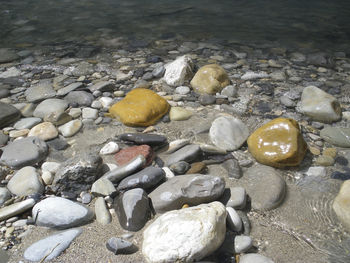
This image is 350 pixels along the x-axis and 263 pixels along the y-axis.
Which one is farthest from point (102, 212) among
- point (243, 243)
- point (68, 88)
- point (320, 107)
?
point (320, 107)

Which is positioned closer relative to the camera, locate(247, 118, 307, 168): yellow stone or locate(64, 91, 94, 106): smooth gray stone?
locate(247, 118, 307, 168): yellow stone

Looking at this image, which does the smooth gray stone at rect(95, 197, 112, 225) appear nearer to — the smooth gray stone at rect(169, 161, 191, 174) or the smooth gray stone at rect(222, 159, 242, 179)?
the smooth gray stone at rect(169, 161, 191, 174)

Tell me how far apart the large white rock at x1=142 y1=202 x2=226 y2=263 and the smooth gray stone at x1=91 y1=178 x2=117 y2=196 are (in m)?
0.44

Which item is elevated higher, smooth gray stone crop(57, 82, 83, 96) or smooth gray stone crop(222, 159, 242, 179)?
smooth gray stone crop(57, 82, 83, 96)

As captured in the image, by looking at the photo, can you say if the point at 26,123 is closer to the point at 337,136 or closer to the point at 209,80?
the point at 209,80

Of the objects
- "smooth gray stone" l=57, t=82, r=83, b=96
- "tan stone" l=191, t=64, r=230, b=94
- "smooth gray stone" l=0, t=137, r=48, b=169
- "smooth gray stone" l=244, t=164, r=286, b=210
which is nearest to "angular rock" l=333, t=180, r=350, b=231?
"smooth gray stone" l=244, t=164, r=286, b=210

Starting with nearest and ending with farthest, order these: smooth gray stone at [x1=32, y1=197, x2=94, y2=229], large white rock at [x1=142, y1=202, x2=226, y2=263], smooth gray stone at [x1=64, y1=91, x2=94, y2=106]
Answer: large white rock at [x1=142, y1=202, x2=226, y2=263] < smooth gray stone at [x1=32, y1=197, x2=94, y2=229] < smooth gray stone at [x1=64, y1=91, x2=94, y2=106]

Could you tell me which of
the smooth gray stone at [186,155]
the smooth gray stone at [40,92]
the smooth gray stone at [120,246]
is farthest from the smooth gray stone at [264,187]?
the smooth gray stone at [40,92]

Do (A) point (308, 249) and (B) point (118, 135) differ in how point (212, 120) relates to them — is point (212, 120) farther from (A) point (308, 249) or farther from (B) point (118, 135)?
(A) point (308, 249)

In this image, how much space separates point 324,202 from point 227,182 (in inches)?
24.2

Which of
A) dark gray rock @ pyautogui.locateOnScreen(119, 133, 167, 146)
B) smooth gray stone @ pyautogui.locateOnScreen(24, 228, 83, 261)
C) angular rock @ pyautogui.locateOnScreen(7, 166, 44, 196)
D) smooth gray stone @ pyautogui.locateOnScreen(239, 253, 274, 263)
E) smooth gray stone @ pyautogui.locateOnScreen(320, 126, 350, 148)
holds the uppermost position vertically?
dark gray rock @ pyautogui.locateOnScreen(119, 133, 167, 146)

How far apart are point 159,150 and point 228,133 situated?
0.55 m

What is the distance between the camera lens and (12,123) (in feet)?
9.74

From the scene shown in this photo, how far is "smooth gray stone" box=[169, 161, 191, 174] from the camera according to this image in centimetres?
238
